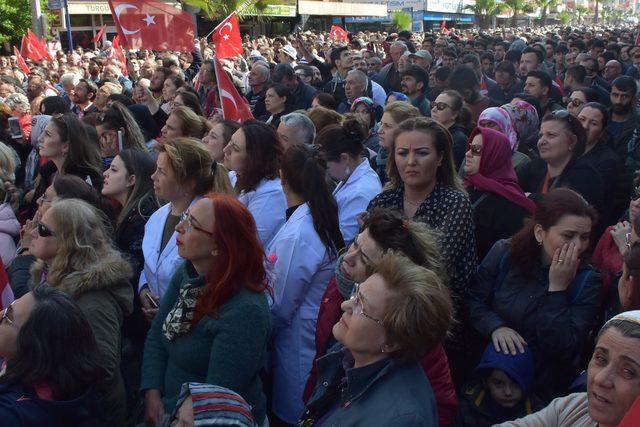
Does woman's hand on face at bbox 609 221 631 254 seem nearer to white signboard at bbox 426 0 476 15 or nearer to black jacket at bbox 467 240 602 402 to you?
black jacket at bbox 467 240 602 402

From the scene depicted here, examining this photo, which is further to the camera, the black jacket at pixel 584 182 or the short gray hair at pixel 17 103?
the short gray hair at pixel 17 103

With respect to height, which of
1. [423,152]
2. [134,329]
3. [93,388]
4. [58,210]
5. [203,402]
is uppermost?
[423,152]

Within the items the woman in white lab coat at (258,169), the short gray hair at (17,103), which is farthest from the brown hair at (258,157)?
the short gray hair at (17,103)

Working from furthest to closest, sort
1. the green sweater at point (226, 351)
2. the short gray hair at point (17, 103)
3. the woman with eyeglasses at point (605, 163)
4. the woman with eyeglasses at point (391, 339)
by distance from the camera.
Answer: the short gray hair at point (17, 103) → the woman with eyeglasses at point (605, 163) → the green sweater at point (226, 351) → the woman with eyeglasses at point (391, 339)

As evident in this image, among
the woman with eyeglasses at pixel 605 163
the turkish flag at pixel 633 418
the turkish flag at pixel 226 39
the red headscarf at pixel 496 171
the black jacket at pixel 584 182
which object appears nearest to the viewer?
the turkish flag at pixel 633 418

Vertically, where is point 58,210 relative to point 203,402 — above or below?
above

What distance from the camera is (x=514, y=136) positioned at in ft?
18.3

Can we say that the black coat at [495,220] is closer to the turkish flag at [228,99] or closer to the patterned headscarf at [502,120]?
the patterned headscarf at [502,120]

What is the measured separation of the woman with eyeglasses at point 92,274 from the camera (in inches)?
118

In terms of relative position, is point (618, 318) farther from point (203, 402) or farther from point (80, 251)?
point (80, 251)

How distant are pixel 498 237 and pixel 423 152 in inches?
32.2

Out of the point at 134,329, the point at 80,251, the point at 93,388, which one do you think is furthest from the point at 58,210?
the point at 93,388

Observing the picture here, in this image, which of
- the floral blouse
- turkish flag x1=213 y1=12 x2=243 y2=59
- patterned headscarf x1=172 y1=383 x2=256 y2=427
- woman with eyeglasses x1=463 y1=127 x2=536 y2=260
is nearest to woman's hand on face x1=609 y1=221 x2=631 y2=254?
woman with eyeglasses x1=463 y1=127 x2=536 y2=260

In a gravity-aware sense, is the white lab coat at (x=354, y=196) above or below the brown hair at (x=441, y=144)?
below
